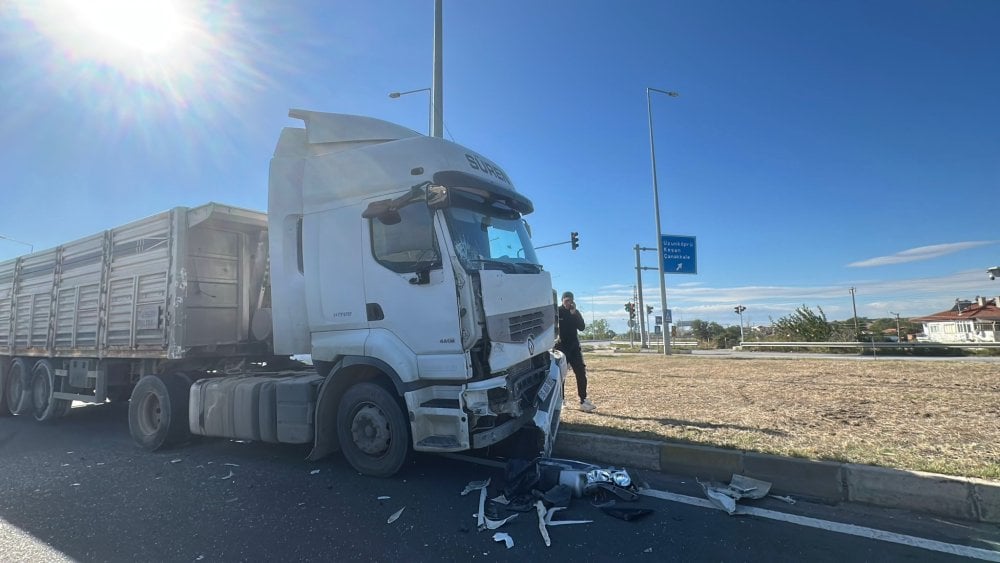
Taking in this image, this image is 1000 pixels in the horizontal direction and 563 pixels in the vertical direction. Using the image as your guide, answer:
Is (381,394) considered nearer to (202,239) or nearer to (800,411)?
(202,239)

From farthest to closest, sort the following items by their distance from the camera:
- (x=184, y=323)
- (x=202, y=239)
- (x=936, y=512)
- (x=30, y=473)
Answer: (x=202, y=239), (x=184, y=323), (x=30, y=473), (x=936, y=512)

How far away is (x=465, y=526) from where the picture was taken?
3492 mm

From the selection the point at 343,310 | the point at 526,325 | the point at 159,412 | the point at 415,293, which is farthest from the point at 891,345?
the point at 159,412

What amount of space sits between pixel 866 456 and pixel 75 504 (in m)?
6.82

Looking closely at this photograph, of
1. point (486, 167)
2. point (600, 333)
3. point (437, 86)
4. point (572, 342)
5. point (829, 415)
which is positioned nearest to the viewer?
point (486, 167)

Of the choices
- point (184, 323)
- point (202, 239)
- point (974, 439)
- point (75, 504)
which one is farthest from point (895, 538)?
point (202, 239)

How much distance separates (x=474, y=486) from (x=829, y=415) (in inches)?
189

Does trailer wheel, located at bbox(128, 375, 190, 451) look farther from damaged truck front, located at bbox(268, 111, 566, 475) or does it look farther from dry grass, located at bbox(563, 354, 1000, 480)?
dry grass, located at bbox(563, 354, 1000, 480)

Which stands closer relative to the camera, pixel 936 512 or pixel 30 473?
pixel 936 512

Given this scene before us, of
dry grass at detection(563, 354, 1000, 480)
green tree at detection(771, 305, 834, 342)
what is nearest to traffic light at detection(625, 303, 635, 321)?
green tree at detection(771, 305, 834, 342)

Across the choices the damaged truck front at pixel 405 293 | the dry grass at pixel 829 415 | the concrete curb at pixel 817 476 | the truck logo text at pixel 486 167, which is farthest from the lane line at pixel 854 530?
the truck logo text at pixel 486 167

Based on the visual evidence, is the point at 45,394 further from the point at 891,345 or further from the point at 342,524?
the point at 891,345

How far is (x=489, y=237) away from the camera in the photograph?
15.8 ft

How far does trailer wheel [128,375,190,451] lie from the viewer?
19.7ft
